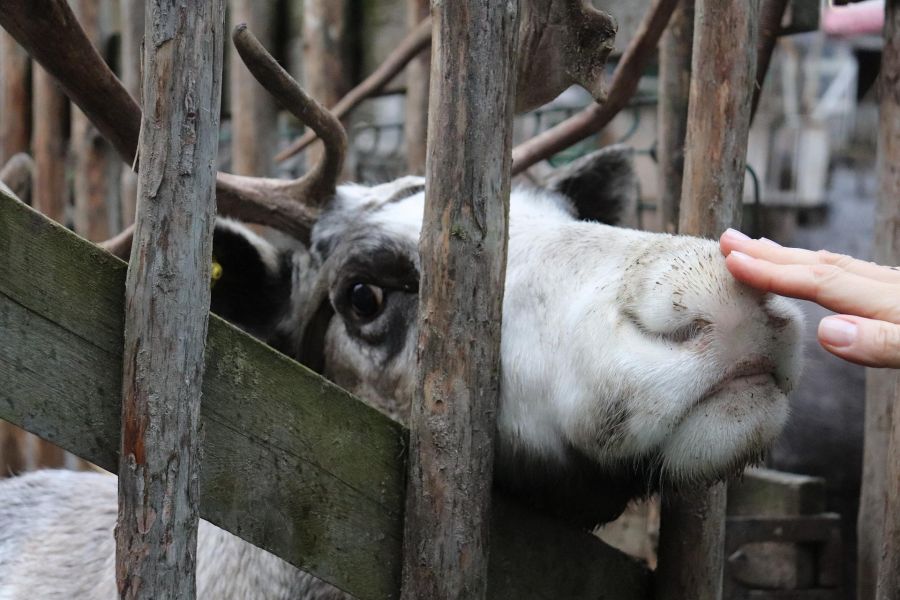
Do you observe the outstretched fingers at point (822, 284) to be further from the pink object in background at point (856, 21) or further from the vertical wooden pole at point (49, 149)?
the pink object in background at point (856, 21)

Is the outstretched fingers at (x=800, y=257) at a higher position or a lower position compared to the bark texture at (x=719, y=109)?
lower

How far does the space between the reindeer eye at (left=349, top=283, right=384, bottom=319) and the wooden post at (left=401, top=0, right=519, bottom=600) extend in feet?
2.65

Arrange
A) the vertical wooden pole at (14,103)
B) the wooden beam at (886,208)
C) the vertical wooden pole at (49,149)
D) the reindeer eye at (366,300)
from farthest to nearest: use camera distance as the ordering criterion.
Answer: the vertical wooden pole at (14,103) → the vertical wooden pole at (49,149) → the wooden beam at (886,208) → the reindeer eye at (366,300)

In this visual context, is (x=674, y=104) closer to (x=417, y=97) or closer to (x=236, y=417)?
(x=417, y=97)

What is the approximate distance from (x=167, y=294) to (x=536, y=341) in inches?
33.8

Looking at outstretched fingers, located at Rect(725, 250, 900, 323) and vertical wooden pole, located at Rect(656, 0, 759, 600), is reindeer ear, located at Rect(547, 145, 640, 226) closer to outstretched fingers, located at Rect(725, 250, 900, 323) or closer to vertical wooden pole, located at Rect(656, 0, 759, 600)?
vertical wooden pole, located at Rect(656, 0, 759, 600)

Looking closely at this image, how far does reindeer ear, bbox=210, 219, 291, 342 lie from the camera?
9.65 ft

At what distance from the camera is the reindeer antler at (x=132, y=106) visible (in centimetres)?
214

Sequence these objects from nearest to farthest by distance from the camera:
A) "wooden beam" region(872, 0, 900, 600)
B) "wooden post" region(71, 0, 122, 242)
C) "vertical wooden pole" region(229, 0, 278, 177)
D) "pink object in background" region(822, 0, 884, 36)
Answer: "wooden beam" region(872, 0, 900, 600)
"vertical wooden pole" region(229, 0, 278, 177)
"wooden post" region(71, 0, 122, 242)
"pink object in background" region(822, 0, 884, 36)

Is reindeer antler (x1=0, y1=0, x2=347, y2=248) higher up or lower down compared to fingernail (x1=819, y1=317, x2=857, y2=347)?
higher up

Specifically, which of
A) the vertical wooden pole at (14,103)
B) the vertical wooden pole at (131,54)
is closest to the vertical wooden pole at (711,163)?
the vertical wooden pole at (131,54)

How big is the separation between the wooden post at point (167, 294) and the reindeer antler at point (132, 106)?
70cm

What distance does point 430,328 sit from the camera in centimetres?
190

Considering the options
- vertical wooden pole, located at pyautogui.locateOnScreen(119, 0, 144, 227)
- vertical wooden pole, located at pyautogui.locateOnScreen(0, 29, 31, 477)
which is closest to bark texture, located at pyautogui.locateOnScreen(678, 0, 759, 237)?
vertical wooden pole, located at pyautogui.locateOnScreen(119, 0, 144, 227)
